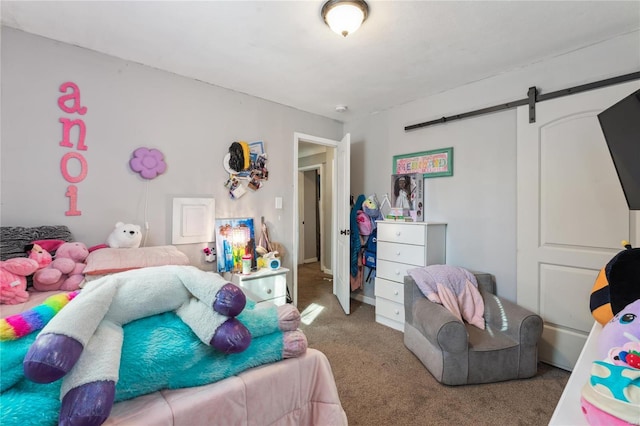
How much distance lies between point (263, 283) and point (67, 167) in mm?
1686

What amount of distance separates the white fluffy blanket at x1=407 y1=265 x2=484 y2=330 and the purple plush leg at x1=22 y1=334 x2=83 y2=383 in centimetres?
218

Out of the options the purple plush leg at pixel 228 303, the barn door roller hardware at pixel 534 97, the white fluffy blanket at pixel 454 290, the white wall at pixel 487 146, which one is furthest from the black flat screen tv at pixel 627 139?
the purple plush leg at pixel 228 303

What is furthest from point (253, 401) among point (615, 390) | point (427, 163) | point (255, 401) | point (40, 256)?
point (427, 163)

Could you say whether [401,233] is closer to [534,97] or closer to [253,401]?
[534,97]

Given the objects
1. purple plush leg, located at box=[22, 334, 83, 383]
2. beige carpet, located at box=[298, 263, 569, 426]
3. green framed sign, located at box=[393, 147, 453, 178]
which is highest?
green framed sign, located at box=[393, 147, 453, 178]

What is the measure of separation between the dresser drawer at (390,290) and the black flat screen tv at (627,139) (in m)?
1.80

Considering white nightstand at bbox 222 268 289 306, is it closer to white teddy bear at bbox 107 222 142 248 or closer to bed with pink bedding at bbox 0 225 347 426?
white teddy bear at bbox 107 222 142 248

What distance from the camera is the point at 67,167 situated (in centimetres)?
199

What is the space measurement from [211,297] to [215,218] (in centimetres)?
195

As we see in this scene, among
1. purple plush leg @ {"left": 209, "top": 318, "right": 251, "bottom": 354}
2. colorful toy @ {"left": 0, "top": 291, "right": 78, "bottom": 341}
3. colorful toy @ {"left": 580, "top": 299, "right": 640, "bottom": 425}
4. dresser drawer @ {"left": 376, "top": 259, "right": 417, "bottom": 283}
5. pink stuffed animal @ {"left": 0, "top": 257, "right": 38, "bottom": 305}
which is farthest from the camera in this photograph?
dresser drawer @ {"left": 376, "top": 259, "right": 417, "bottom": 283}

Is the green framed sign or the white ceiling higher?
the white ceiling

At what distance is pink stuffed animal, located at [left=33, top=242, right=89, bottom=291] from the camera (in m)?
1.59

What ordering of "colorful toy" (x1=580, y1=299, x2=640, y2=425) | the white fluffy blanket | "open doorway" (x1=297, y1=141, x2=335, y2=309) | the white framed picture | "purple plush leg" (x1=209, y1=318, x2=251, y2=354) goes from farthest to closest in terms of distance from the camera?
"open doorway" (x1=297, y1=141, x2=335, y2=309)
the white framed picture
the white fluffy blanket
"purple plush leg" (x1=209, y1=318, x2=251, y2=354)
"colorful toy" (x1=580, y1=299, x2=640, y2=425)

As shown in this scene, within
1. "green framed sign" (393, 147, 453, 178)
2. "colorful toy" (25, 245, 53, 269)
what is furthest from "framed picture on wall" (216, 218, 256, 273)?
"green framed sign" (393, 147, 453, 178)
